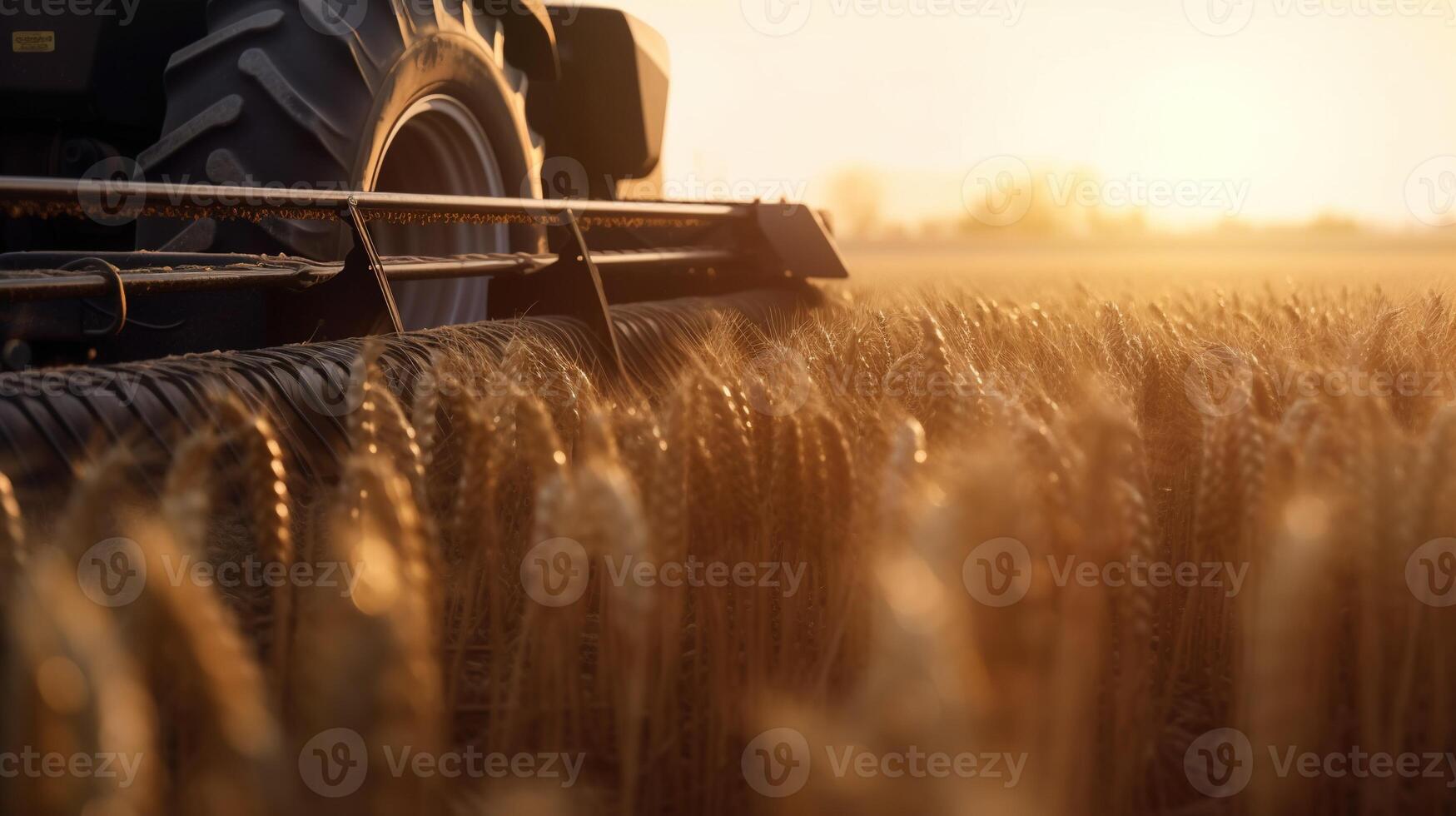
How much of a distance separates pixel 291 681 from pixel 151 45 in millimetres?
2741

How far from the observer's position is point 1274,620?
651mm

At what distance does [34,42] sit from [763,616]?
2801mm

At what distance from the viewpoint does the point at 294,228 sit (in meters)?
2.33

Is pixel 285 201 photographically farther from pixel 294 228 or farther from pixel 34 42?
pixel 34 42

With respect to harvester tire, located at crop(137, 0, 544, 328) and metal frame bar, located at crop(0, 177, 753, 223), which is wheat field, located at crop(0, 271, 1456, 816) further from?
harvester tire, located at crop(137, 0, 544, 328)

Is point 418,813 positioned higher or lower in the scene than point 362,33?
lower

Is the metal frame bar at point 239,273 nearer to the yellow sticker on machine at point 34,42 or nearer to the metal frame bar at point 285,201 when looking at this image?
the metal frame bar at point 285,201

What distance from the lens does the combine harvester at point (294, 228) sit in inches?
54.5

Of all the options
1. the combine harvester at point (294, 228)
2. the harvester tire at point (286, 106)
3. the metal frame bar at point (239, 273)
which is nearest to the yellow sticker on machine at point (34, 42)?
the combine harvester at point (294, 228)

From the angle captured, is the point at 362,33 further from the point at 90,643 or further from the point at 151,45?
the point at 90,643

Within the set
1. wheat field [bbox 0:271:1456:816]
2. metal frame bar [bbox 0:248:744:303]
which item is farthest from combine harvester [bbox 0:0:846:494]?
wheat field [bbox 0:271:1456:816]

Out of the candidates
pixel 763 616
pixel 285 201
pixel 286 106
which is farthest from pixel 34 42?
pixel 763 616

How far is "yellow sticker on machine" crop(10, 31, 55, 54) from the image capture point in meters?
2.92

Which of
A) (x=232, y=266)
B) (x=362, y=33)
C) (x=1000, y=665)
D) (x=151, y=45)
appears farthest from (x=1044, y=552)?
(x=151, y=45)
